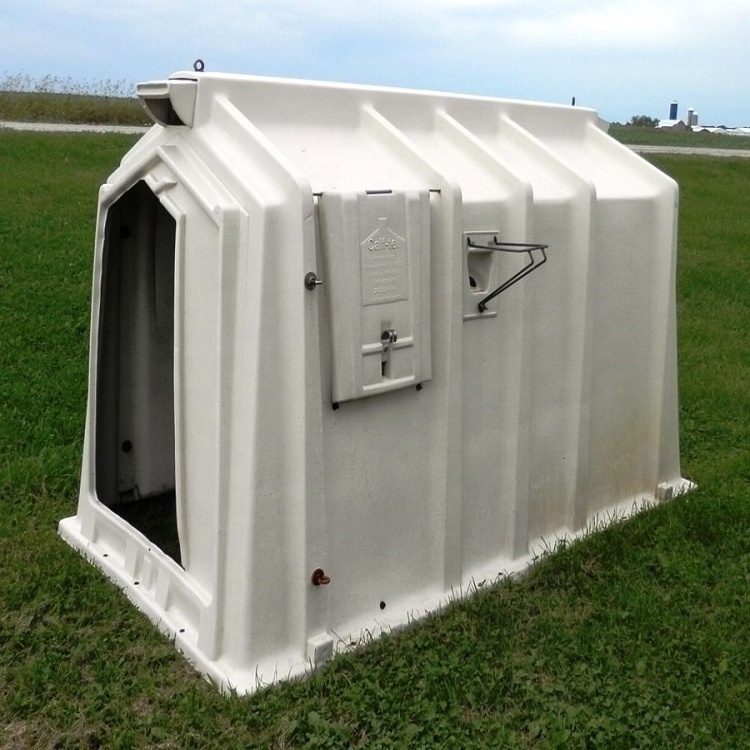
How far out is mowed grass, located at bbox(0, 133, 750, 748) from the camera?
117 inches

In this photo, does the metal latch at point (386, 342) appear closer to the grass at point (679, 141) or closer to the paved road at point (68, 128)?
the paved road at point (68, 128)

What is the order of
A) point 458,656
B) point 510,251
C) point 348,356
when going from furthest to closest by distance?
point 510,251 < point 458,656 < point 348,356

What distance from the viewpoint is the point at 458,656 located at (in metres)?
3.34

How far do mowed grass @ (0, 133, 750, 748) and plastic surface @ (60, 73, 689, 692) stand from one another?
138 mm

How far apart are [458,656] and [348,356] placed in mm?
1160

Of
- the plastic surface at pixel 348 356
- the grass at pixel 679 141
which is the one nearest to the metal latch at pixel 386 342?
the plastic surface at pixel 348 356

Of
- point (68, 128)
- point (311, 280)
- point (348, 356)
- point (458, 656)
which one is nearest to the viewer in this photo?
point (311, 280)

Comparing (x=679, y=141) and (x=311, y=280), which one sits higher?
(x=679, y=141)

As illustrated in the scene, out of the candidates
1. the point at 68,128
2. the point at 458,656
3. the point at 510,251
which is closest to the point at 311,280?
the point at 510,251

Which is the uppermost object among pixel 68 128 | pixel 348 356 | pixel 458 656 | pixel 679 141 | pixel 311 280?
pixel 68 128

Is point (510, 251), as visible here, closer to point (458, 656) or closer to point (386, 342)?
point (386, 342)

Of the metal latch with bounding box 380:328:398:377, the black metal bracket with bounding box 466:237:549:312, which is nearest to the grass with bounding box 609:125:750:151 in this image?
the black metal bracket with bounding box 466:237:549:312

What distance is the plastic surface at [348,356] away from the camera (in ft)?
9.96

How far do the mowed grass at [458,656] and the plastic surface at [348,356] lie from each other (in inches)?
5.4
